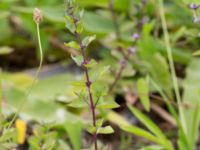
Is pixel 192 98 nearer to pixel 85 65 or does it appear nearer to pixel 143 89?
pixel 143 89

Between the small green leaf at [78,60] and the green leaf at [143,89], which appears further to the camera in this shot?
the green leaf at [143,89]

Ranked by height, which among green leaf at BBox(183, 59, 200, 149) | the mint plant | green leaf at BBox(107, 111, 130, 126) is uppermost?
the mint plant

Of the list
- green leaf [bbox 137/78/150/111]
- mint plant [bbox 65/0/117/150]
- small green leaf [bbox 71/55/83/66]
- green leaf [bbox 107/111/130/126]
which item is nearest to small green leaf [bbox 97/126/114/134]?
mint plant [bbox 65/0/117/150]

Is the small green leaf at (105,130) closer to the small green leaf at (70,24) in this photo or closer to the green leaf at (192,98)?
the small green leaf at (70,24)

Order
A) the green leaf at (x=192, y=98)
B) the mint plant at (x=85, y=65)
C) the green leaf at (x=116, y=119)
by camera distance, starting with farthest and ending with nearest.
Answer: the green leaf at (x=116, y=119) → the green leaf at (x=192, y=98) → the mint plant at (x=85, y=65)

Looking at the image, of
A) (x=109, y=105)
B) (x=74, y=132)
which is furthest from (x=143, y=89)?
(x=109, y=105)

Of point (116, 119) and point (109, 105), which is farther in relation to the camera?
point (116, 119)

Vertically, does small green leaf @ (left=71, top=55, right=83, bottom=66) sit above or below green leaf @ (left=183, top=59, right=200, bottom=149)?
above

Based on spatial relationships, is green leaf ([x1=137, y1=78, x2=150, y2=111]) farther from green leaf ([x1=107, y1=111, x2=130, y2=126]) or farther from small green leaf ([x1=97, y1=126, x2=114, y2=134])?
small green leaf ([x1=97, y1=126, x2=114, y2=134])

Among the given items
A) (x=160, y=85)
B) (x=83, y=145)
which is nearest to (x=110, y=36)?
(x=160, y=85)

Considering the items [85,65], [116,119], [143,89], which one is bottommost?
[116,119]

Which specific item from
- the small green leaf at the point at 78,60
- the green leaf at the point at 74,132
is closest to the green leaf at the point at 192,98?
the green leaf at the point at 74,132

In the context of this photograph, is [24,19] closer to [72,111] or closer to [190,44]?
[72,111]
